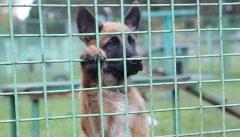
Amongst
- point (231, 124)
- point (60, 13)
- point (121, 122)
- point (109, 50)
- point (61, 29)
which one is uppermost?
point (60, 13)

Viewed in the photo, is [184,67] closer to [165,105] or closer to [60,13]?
[165,105]

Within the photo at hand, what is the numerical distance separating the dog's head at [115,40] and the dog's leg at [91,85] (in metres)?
0.62

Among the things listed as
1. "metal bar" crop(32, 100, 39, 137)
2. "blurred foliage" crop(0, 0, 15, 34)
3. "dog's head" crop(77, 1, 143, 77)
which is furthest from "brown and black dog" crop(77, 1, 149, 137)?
"blurred foliage" crop(0, 0, 15, 34)

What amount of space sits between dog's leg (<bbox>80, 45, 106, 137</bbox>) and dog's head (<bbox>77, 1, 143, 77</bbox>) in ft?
2.03

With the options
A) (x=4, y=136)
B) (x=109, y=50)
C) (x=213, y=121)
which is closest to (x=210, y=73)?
(x=213, y=121)

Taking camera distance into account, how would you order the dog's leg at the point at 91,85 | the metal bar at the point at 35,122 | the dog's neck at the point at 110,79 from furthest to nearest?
the metal bar at the point at 35,122
the dog's neck at the point at 110,79
the dog's leg at the point at 91,85

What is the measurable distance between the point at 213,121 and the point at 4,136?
4.58 metres

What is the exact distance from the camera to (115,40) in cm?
350

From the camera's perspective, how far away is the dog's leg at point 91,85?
2.07 m

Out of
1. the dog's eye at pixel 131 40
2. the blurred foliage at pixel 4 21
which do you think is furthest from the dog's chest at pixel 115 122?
the blurred foliage at pixel 4 21

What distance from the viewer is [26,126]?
7.29m

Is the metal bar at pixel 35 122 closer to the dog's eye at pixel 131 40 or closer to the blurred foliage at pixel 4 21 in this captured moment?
the dog's eye at pixel 131 40

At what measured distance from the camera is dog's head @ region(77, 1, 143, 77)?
2990 mm

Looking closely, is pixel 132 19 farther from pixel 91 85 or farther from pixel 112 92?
pixel 91 85
